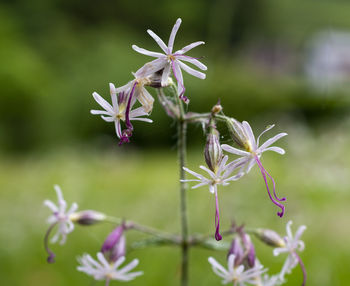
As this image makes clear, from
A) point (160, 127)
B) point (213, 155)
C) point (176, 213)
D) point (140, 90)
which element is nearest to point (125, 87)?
point (140, 90)

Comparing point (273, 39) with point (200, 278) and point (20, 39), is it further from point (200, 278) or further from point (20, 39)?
point (200, 278)

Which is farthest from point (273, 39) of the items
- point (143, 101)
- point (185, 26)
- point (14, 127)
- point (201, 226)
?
point (143, 101)

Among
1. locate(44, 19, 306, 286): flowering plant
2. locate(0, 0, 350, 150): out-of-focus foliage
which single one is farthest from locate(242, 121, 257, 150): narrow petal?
locate(0, 0, 350, 150): out-of-focus foliage

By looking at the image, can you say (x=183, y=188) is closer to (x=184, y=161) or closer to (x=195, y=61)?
(x=184, y=161)

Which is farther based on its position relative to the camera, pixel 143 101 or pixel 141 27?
pixel 141 27

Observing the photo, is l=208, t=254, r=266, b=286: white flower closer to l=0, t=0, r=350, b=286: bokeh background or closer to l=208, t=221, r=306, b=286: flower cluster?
l=208, t=221, r=306, b=286: flower cluster

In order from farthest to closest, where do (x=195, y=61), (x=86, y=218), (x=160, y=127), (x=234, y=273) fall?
1. (x=160, y=127)
2. (x=86, y=218)
3. (x=234, y=273)
4. (x=195, y=61)
